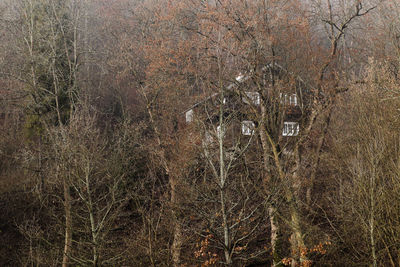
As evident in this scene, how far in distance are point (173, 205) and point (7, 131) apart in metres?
13.0

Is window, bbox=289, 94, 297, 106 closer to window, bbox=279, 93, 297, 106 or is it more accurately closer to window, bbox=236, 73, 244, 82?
window, bbox=279, 93, 297, 106

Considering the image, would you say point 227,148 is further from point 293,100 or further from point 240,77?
point 293,100

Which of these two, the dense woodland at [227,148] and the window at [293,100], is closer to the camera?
the dense woodland at [227,148]

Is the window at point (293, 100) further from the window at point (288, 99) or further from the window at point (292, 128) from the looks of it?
the window at point (292, 128)

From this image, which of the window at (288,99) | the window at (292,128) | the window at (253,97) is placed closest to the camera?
the window at (292,128)

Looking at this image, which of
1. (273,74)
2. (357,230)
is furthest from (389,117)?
(273,74)

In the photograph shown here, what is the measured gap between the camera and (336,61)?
1820 cm

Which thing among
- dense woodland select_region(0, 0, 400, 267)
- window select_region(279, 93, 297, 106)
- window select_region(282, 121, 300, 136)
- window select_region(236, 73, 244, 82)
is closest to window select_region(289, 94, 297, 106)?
window select_region(279, 93, 297, 106)

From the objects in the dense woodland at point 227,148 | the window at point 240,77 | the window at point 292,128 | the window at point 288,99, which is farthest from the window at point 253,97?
the window at point 292,128

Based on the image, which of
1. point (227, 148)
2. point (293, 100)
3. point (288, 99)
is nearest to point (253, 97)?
point (288, 99)

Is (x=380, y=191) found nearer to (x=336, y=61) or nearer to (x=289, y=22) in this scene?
(x=289, y=22)

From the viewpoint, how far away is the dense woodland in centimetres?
1199

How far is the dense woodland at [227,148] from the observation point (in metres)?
12.0

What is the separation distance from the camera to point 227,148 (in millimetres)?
12078
